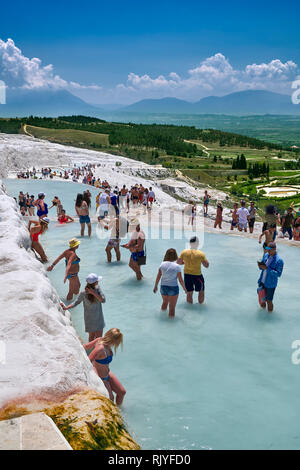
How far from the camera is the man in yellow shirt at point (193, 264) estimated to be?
7293mm

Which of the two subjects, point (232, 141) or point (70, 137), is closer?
point (70, 137)

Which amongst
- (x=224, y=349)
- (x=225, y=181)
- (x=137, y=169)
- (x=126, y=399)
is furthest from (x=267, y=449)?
(x=225, y=181)

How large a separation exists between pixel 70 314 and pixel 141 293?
166 cm

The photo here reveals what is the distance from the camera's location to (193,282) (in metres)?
7.57

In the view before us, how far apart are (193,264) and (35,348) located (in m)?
3.74

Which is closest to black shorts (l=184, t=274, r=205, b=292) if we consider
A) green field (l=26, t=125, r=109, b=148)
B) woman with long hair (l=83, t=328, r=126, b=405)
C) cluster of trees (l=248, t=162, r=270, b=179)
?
woman with long hair (l=83, t=328, r=126, b=405)

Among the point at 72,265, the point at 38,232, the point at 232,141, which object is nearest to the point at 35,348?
the point at 72,265

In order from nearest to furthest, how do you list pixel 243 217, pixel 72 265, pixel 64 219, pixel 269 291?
pixel 269 291, pixel 72 265, pixel 64 219, pixel 243 217

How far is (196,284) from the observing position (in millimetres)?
7582

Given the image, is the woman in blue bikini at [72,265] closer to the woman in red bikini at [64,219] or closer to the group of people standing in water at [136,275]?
the group of people standing in water at [136,275]

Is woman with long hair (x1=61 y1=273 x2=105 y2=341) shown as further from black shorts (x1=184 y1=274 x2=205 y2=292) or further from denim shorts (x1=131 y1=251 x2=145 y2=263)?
denim shorts (x1=131 y1=251 x2=145 y2=263)

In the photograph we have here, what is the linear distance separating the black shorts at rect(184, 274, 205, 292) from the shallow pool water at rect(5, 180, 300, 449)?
1.38ft

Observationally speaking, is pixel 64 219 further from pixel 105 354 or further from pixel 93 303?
pixel 105 354
